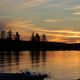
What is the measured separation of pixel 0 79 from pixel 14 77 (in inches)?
105

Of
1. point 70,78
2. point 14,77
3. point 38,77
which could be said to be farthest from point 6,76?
point 70,78

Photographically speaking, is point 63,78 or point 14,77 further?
point 63,78

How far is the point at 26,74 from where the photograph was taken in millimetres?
50062

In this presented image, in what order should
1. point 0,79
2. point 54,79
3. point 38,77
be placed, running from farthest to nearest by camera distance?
point 54,79 → point 38,77 → point 0,79

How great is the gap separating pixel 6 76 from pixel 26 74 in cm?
329

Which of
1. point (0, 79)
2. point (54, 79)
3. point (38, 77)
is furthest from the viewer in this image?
point (54, 79)

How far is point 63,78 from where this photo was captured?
59.8 meters

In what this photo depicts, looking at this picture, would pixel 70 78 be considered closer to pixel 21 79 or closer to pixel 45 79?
pixel 45 79

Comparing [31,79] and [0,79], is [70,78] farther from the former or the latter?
[0,79]

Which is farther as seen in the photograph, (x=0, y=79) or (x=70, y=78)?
(x=70, y=78)

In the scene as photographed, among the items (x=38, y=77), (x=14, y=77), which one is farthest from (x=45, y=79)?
(x=14, y=77)

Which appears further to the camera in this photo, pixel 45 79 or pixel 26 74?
pixel 45 79

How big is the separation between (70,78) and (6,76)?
15.9m

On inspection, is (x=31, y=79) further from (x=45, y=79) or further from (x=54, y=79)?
(x=54, y=79)
